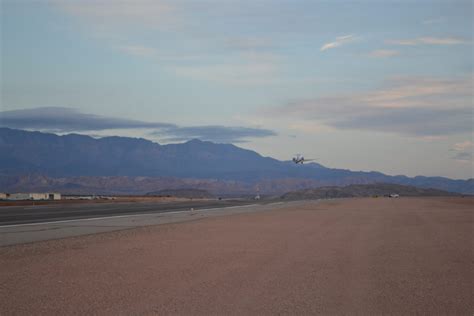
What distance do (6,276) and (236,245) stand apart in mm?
8308

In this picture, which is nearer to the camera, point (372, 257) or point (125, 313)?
point (125, 313)

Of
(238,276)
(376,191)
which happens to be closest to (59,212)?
(238,276)

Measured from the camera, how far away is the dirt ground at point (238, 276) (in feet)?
34.1

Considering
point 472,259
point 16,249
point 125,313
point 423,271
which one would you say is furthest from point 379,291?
point 16,249

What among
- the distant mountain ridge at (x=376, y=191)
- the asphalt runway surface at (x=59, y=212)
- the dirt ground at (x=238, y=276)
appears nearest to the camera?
the dirt ground at (x=238, y=276)

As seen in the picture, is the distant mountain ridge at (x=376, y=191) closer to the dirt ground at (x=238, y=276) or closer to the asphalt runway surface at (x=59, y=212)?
the asphalt runway surface at (x=59, y=212)

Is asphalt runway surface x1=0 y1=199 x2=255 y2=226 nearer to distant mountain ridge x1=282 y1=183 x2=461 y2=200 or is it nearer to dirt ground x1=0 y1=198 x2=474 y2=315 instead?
dirt ground x1=0 y1=198 x2=474 y2=315

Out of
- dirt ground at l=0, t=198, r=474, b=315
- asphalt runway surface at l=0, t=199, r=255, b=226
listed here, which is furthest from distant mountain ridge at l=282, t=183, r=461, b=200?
dirt ground at l=0, t=198, r=474, b=315

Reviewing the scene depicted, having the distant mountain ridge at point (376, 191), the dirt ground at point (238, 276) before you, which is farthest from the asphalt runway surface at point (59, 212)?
the distant mountain ridge at point (376, 191)

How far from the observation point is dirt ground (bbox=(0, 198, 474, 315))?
10.4 metres

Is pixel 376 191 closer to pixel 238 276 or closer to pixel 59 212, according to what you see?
pixel 59 212

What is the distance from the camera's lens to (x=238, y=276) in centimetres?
1327

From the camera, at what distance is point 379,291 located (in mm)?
11719

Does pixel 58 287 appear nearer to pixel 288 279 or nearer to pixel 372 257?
pixel 288 279
